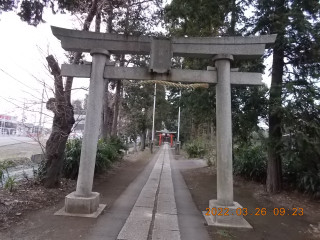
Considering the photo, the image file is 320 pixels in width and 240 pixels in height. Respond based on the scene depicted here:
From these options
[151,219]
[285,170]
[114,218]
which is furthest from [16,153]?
[285,170]

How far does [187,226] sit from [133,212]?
122 centimetres

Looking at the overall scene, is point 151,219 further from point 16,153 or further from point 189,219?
point 16,153

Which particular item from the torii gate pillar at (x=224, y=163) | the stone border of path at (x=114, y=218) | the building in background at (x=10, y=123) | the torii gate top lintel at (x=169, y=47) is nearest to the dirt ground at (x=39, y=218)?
the stone border of path at (x=114, y=218)

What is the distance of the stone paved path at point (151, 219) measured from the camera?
12.7 feet

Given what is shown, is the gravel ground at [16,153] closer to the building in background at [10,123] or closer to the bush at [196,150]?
the building in background at [10,123]

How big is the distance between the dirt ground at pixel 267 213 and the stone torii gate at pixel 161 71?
710mm

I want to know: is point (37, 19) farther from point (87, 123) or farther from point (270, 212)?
point (270, 212)

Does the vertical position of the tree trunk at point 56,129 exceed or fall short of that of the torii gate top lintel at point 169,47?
it falls short

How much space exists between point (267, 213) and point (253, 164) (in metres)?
3.47

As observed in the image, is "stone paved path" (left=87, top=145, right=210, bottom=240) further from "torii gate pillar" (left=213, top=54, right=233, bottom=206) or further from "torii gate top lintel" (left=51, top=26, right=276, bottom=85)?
"torii gate top lintel" (left=51, top=26, right=276, bottom=85)

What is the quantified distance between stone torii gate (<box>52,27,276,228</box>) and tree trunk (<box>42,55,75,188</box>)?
64.4 inches

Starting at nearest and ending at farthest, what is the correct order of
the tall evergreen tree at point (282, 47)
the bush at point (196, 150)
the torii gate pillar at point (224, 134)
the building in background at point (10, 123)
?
1. the torii gate pillar at point (224, 134)
2. the tall evergreen tree at point (282, 47)
3. the building in background at point (10, 123)
4. the bush at point (196, 150)

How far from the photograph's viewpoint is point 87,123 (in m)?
4.92

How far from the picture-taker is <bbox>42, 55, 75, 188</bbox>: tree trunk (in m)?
6.39
